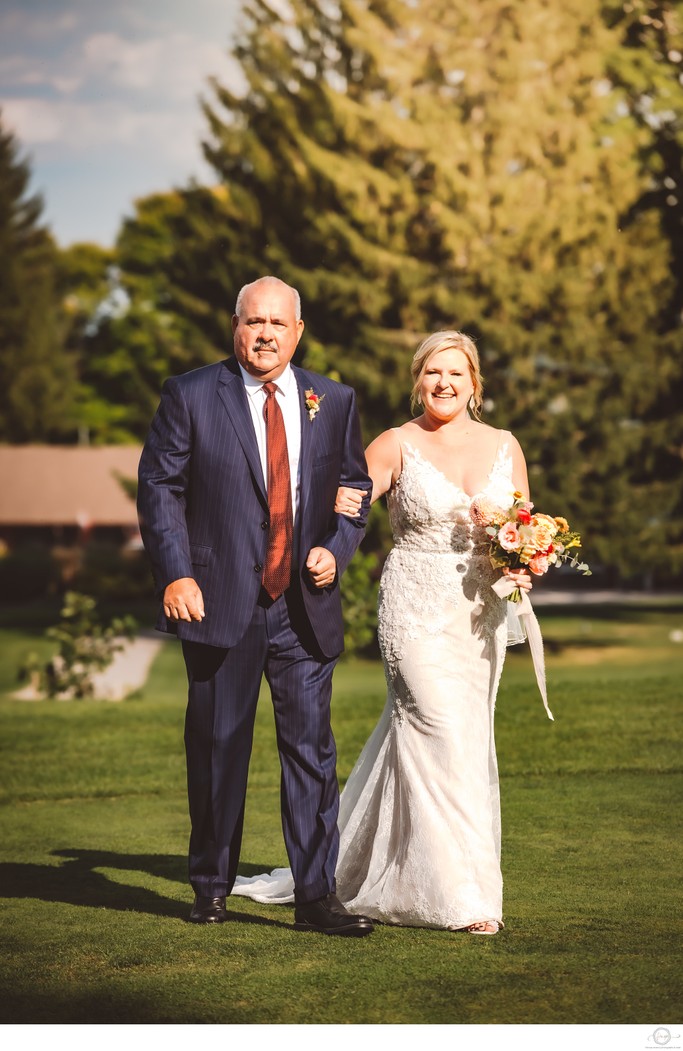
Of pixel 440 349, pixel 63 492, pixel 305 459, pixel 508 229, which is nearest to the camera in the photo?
pixel 305 459

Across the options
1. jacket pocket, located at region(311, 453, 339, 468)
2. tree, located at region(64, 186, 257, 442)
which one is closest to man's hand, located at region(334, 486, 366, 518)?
jacket pocket, located at region(311, 453, 339, 468)

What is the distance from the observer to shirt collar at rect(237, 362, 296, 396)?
208 inches

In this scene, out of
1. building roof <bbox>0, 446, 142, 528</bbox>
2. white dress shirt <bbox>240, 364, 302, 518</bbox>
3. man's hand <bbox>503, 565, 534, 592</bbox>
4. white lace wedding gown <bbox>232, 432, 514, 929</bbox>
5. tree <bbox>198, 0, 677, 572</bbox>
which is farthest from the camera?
building roof <bbox>0, 446, 142, 528</bbox>

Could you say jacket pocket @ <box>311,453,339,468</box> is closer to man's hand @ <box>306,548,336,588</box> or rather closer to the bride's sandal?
man's hand @ <box>306,548,336,588</box>

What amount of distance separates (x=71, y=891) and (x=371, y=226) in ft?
58.1

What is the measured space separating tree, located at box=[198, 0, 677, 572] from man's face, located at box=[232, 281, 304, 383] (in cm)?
1475

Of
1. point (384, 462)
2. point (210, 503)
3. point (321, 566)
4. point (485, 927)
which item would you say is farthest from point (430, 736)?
point (210, 503)

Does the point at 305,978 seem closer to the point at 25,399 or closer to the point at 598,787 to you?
the point at 598,787

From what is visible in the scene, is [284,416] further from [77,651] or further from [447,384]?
[77,651]

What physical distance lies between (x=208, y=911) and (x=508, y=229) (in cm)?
1778

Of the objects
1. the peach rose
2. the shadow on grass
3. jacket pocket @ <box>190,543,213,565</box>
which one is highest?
jacket pocket @ <box>190,543,213,565</box>

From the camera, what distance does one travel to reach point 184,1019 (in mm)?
4105

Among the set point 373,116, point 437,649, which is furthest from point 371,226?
point 437,649

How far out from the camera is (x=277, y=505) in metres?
5.21
